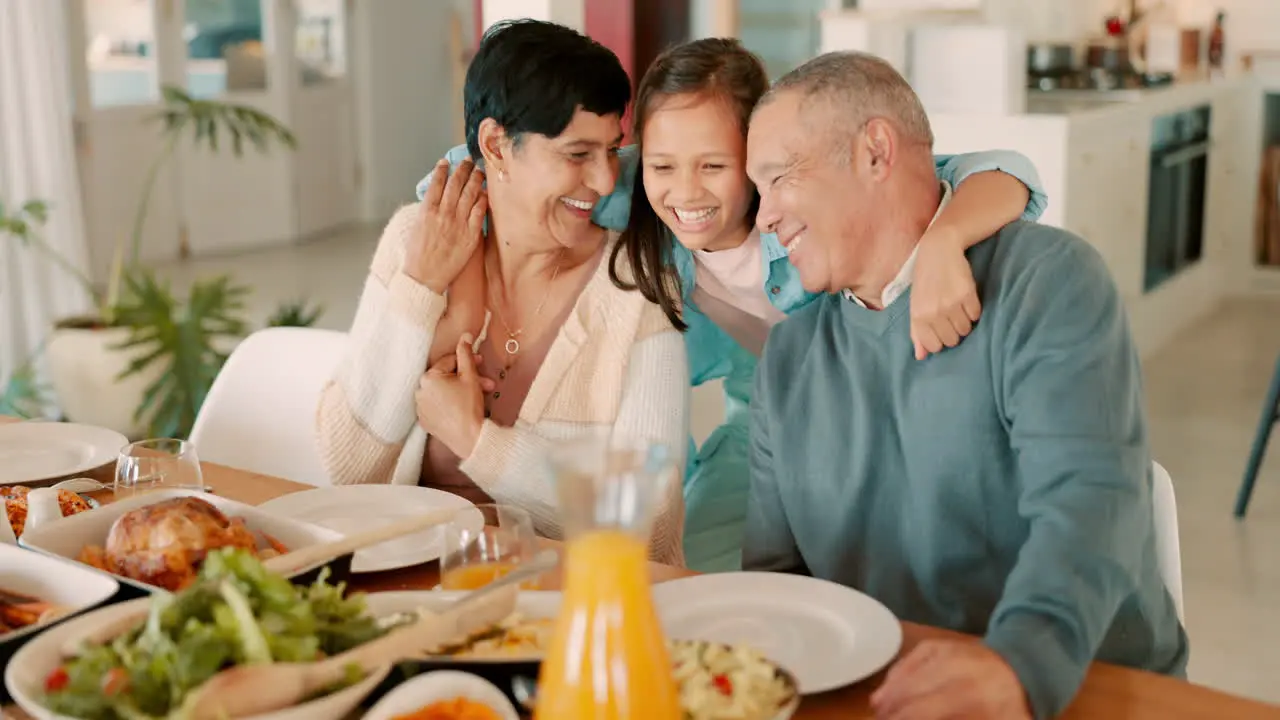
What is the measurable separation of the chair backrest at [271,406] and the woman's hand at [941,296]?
3.36 feet

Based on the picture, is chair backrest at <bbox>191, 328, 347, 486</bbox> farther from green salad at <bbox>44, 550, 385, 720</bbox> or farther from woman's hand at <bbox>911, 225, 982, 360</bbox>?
green salad at <bbox>44, 550, 385, 720</bbox>

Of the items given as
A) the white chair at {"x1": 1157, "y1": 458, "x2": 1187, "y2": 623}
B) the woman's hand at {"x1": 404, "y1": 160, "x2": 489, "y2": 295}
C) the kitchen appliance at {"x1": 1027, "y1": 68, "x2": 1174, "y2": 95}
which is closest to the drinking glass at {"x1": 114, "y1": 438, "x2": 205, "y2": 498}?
the woman's hand at {"x1": 404, "y1": 160, "x2": 489, "y2": 295}

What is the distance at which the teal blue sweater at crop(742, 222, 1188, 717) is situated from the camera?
1377mm

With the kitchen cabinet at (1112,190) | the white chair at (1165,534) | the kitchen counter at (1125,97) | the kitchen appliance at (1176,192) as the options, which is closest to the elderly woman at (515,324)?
the white chair at (1165,534)

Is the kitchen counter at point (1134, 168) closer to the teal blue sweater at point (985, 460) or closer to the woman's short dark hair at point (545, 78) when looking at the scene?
the woman's short dark hair at point (545, 78)

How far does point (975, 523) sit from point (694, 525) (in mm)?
823

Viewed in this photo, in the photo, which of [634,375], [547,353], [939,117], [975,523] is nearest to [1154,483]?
[975,523]

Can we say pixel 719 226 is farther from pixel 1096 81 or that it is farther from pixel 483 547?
pixel 1096 81

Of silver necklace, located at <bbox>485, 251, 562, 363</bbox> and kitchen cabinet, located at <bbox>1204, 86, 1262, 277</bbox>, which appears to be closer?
silver necklace, located at <bbox>485, 251, 562, 363</bbox>

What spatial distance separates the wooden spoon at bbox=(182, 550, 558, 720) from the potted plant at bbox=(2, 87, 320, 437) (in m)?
2.98

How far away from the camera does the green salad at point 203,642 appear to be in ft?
3.36

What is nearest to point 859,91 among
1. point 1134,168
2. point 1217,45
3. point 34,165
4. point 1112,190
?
point 1112,190

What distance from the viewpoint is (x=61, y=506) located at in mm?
1592

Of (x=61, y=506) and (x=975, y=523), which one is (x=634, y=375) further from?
(x=61, y=506)
